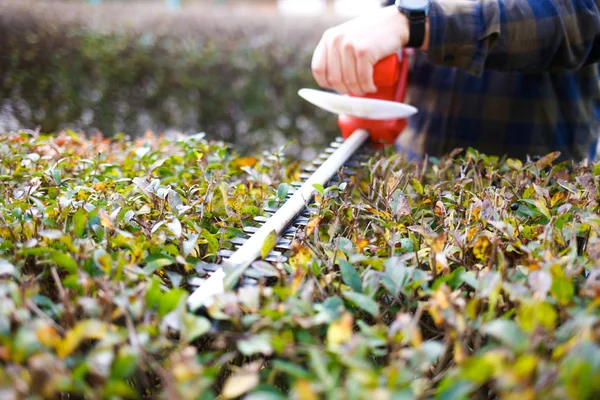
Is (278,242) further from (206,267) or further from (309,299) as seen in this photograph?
(309,299)

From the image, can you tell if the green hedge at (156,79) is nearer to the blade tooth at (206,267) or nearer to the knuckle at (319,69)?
the knuckle at (319,69)

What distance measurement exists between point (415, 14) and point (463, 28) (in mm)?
148

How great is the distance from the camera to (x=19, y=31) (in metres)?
4.14

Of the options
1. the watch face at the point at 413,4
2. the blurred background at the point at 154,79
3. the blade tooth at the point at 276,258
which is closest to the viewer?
the blade tooth at the point at 276,258

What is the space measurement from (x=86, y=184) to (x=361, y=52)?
2.81 feet

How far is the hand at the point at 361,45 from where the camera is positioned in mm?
1605

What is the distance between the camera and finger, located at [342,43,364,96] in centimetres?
164

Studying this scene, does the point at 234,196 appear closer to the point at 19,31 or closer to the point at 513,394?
the point at 513,394

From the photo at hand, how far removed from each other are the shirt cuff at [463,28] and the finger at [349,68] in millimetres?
232

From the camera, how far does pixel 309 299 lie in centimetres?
79

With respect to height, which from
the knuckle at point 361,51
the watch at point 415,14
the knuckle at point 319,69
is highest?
the watch at point 415,14

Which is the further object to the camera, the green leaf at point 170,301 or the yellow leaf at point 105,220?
the yellow leaf at point 105,220

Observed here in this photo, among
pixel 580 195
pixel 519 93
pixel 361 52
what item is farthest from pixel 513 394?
pixel 519 93

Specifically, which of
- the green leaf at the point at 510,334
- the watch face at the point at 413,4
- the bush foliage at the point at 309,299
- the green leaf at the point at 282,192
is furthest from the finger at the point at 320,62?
the green leaf at the point at 510,334
